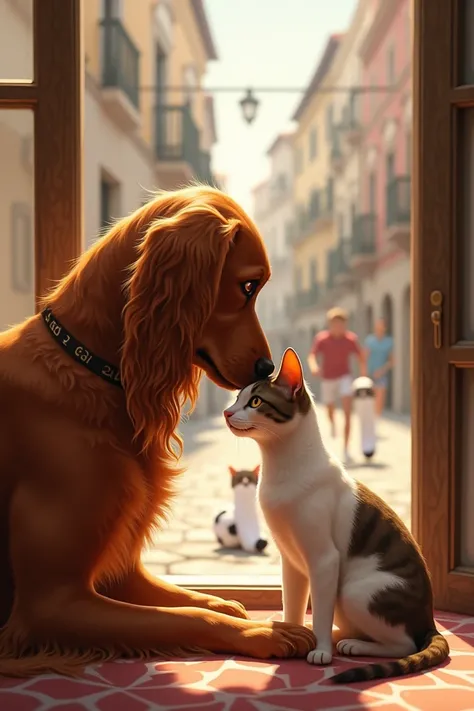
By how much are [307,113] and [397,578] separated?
31384 millimetres

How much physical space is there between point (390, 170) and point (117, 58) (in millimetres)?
10794

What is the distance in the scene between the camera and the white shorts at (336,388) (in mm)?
8438

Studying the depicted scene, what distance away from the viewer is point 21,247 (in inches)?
117

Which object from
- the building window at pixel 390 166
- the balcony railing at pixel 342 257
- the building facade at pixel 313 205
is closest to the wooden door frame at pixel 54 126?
the building window at pixel 390 166

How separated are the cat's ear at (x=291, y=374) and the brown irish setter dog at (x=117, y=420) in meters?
0.05

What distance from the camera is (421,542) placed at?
288 centimetres

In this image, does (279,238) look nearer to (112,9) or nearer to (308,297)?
(308,297)

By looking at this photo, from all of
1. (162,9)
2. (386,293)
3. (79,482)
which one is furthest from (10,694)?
(386,293)

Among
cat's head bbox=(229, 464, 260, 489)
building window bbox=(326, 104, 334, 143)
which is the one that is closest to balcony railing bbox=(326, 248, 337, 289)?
building window bbox=(326, 104, 334, 143)

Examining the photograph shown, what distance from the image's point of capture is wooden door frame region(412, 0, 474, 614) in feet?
9.28

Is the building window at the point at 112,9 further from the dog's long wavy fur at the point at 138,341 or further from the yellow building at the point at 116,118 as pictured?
the dog's long wavy fur at the point at 138,341

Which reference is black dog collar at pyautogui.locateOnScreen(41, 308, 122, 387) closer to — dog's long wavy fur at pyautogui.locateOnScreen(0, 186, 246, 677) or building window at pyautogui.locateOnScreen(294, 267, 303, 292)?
dog's long wavy fur at pyautogui.locateOnScreen(0, 186, 246, 677)

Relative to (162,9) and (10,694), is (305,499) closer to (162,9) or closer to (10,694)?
(10,694)

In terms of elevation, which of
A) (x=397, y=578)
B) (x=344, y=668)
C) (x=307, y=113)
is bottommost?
(x=344, y=668)
